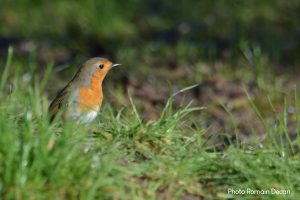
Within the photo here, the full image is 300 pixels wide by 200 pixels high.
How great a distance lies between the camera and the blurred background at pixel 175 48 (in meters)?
8.95

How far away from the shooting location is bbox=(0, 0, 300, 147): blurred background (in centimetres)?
895

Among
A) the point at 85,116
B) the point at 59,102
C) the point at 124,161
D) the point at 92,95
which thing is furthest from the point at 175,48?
the point at 124,161

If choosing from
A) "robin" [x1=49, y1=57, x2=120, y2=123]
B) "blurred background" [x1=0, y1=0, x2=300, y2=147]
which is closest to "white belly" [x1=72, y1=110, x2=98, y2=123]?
"robin" [x1=49, y1=57, x2=120, y2=123]

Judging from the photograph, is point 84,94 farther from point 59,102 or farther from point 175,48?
point 175,48

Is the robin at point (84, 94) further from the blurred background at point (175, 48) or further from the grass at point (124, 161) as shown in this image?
the blurred background at point (175, 48)

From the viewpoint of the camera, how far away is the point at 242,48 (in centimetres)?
1023

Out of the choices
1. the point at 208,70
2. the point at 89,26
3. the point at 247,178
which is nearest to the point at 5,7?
the point at 89,26

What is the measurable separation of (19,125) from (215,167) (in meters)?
1.20

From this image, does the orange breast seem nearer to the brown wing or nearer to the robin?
Result: the robin

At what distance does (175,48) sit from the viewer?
10836mm

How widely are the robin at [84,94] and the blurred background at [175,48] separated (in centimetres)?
159

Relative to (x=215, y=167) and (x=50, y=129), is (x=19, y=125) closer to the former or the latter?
(x=50, y=129)

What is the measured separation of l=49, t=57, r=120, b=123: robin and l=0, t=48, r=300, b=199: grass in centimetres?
19

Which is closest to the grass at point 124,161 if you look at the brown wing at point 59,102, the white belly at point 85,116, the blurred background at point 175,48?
the white belly at point 85,116
